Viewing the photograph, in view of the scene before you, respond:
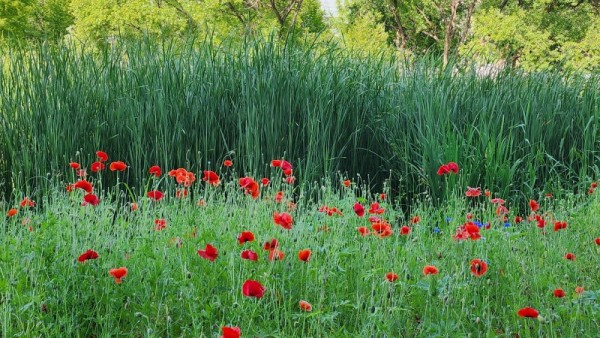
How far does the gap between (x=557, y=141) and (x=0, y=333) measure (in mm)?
4987

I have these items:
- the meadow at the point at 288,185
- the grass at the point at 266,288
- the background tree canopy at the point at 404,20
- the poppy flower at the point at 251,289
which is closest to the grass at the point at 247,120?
the meadow at the point at 288,185

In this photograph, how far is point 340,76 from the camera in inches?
202

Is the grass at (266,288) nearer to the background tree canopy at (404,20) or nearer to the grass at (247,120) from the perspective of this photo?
the grass at (247,120)

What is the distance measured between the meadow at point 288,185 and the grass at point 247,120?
0.02 metres

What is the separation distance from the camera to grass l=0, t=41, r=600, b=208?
4543 millimetres

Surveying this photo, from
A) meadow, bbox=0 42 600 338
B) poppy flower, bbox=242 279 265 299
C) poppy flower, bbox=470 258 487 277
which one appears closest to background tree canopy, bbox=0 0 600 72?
meadow, bbox=0 42 600 338

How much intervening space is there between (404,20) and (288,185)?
25.9 m

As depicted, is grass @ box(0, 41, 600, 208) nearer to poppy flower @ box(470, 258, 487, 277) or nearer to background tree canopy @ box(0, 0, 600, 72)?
poppy flower @ box(470, 258, 487, 277)

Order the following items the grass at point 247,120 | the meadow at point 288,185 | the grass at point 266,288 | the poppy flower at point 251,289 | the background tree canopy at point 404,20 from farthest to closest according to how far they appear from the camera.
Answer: the background tree canopy at point 404,20 → the grass at point 247,120 → the meadow at point 288,185 → the grass at point 266,288 → the poppy flower at point 251,289

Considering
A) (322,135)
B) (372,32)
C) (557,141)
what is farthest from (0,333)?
(372,32)

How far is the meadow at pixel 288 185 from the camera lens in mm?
2283

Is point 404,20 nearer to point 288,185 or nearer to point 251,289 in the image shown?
point 288,185

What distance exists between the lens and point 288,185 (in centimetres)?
397

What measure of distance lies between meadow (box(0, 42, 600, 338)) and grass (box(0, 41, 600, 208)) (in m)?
0.02
